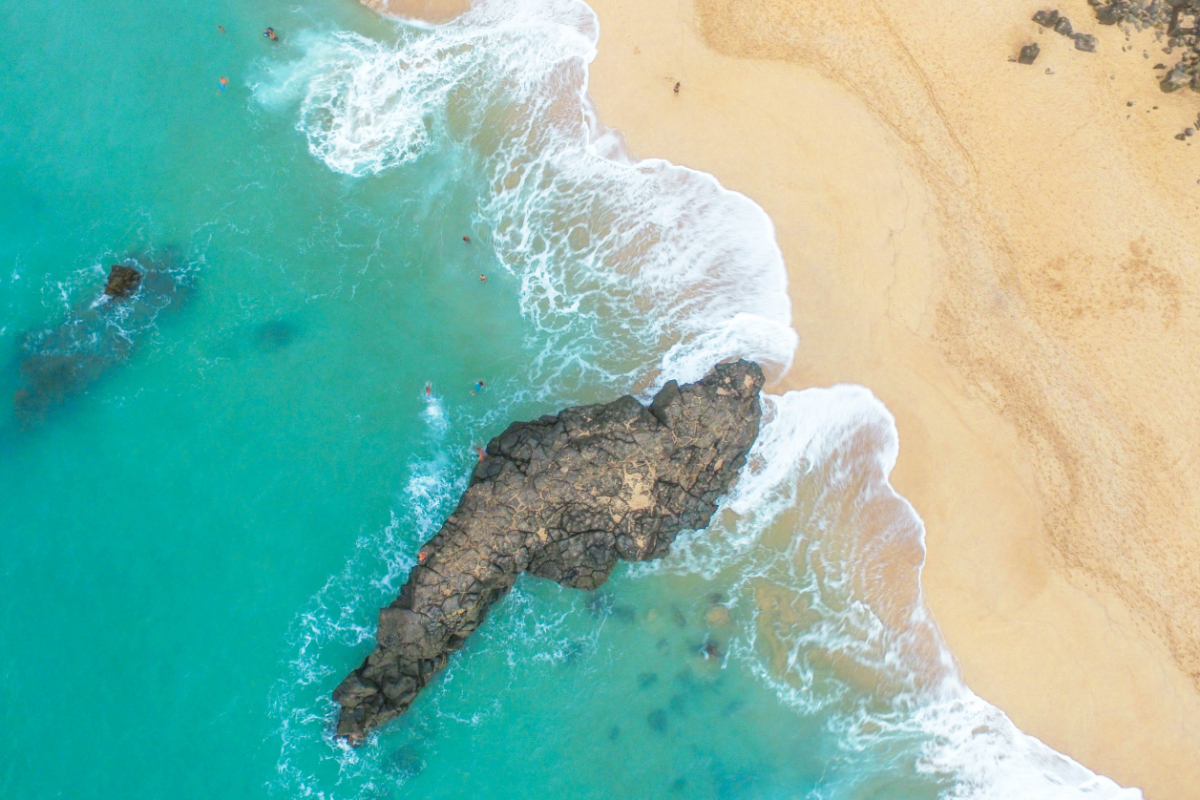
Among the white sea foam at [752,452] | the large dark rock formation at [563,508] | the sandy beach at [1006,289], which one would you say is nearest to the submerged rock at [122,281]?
the white sea foam at [752,452]

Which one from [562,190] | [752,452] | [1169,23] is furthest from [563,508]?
[1169,23]

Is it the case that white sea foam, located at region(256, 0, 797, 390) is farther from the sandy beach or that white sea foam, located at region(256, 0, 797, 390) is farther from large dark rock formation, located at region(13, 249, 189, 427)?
large dark rock formation, located at region(13, 249, 189, 427)

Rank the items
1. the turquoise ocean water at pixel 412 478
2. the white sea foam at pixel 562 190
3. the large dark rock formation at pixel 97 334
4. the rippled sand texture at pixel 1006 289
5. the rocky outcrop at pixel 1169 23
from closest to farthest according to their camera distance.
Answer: the rippled sand texture at pixel 1006 289 → the turquoise ocean water at pixel 412 478 → the rocky outcrop at pixel 1169 23 → the white sea foam at pixel 562 190 → the large dark rock formation at pixel 97 334

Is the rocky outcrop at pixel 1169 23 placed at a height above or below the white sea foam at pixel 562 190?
above

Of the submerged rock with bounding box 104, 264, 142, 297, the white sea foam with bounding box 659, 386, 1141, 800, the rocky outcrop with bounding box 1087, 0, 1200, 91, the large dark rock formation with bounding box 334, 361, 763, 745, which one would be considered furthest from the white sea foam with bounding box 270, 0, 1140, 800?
the rocky outcrop with bounding box 1087, 0, 1200, 91

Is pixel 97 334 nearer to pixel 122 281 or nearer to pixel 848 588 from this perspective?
pixel 122 281

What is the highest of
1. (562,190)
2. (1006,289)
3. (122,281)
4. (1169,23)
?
(1169,23)

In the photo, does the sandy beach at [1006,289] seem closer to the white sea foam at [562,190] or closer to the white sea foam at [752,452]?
the white sea foam at [752,452]
